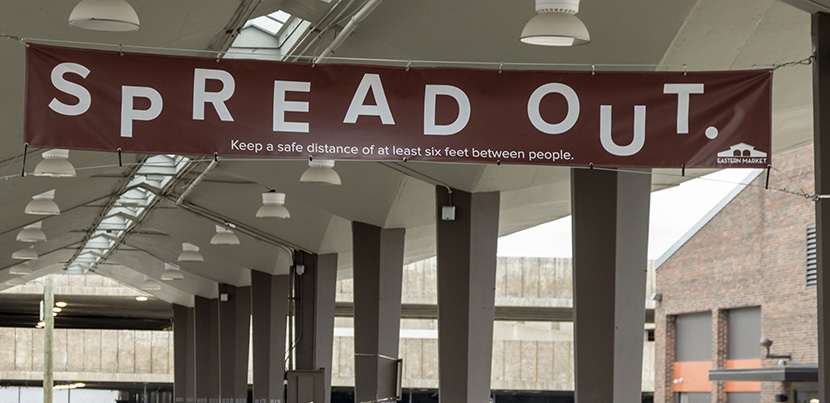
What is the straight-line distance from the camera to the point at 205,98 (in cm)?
1045

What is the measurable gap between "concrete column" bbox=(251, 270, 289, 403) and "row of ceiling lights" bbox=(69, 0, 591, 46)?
94.1 feet

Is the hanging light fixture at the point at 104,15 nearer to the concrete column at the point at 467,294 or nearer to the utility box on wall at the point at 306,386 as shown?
the concrete column at the point at 467,294

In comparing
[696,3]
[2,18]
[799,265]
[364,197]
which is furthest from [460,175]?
[799,265]

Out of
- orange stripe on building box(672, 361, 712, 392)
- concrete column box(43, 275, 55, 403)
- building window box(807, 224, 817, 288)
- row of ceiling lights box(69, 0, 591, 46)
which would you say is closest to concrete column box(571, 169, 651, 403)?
row of ceiling lights box(69, 0, 591, 46)

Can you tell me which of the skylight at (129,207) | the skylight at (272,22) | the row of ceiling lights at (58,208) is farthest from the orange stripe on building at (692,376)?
the skylight at (272,22)

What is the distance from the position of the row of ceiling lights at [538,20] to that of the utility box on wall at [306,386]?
1861 centimetres

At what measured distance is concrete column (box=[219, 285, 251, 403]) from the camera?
144 feet

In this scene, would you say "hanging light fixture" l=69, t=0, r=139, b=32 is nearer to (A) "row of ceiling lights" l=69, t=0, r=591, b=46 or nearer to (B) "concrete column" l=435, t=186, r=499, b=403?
(A) "row of ceiling lights" l=69, t=0, r=591, b=46

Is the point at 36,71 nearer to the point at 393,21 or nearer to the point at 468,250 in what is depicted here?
the point at 393,21

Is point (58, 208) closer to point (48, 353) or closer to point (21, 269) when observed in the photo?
point (21, 269)

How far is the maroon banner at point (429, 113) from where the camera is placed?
34.0 feet

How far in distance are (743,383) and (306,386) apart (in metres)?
13.6

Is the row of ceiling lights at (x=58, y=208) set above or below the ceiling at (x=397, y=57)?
below

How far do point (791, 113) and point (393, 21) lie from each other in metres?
6.61
